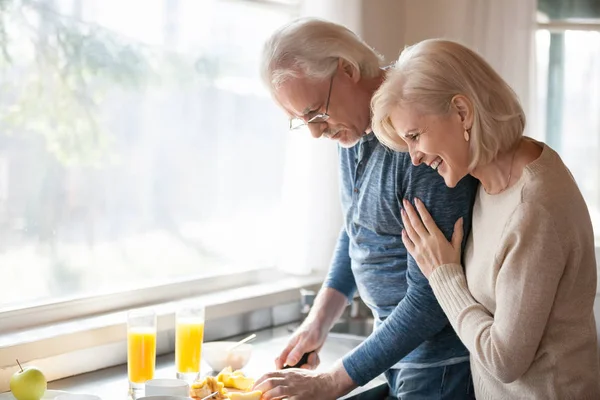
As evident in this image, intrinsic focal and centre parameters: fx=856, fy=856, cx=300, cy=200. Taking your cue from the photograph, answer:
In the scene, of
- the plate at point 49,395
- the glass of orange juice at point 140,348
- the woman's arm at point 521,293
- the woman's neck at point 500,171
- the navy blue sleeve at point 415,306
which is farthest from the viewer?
the glass of orange juice at point 140,348

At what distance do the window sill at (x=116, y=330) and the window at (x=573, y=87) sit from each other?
3.72ft

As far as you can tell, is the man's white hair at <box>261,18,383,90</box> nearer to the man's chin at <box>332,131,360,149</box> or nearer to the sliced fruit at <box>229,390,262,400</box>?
the man's chin at <box>332,131,360,149</box>

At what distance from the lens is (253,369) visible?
224 centimetres

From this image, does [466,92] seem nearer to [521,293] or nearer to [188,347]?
[521,293]

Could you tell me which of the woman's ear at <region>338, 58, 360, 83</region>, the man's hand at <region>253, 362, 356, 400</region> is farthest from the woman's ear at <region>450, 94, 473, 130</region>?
the man's hand at <region>253, 362, 356, 400</region>

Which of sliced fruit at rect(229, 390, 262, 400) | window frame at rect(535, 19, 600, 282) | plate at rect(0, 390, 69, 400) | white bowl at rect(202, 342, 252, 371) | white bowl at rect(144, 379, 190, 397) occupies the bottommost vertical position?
white bowl at rect(202, 342, 252, 371)

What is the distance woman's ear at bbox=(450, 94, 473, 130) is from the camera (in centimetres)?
161

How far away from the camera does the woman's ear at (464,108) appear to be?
1606 mm

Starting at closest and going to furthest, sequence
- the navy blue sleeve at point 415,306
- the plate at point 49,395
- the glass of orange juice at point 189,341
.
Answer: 1. the navy blue sleeve at point 415,306
2. the plate at point 49,395
3. the glass of orange juice at point 189,341

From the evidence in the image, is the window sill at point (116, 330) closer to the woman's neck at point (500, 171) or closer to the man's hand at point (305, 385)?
the man's hand at point (305, 385)

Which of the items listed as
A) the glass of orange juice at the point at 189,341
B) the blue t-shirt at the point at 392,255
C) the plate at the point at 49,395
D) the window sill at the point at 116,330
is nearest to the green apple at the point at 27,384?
the plate at the point at 49,395

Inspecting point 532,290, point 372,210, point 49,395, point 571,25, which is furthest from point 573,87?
point 49,395

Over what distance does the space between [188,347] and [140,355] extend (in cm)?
15

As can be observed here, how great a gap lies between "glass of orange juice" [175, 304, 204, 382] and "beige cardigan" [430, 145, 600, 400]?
66 cm
